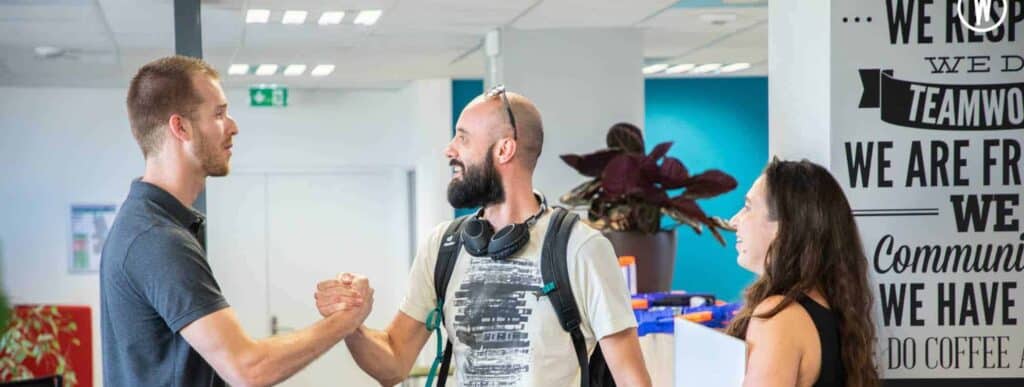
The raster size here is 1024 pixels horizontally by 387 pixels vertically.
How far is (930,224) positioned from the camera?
2799 mm

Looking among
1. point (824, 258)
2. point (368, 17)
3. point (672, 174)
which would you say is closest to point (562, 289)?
point (824, 258)

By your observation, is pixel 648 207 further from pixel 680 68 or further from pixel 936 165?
pixel 680 68

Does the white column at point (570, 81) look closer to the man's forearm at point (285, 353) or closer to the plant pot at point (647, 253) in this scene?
the plant pot at point (647, 253)

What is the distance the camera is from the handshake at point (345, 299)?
2.43 m

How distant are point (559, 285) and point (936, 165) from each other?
986 mm

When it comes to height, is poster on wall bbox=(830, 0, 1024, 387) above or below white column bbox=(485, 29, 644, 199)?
below

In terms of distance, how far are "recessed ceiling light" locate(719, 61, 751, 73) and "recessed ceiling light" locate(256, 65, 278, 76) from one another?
3.34 metres

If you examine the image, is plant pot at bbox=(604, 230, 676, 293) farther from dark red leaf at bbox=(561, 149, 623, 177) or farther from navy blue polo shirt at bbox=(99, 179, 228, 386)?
navy blue polo shirt at bbox=(99, 179, 228, 386)

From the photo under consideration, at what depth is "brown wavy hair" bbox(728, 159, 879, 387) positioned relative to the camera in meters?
2.24

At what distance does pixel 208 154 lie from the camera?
7.51ft

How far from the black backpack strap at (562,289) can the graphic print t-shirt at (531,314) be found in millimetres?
12

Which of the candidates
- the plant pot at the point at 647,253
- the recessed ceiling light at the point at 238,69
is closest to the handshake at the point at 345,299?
the plant pot at the point at 647,253

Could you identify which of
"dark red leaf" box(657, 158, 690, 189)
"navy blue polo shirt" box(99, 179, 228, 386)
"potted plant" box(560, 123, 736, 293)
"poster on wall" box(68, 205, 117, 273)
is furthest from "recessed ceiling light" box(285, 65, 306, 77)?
"navy blue polo shirt" box(99, 179, 228, 386)

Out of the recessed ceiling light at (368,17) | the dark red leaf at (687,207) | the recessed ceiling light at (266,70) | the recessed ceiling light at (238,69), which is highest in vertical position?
the recessed ceiling light at (368,17)
